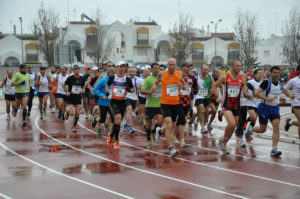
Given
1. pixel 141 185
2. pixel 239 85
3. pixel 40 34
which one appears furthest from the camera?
pixel 40 34

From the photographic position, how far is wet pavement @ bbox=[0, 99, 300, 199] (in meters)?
7.58

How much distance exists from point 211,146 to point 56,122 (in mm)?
8287

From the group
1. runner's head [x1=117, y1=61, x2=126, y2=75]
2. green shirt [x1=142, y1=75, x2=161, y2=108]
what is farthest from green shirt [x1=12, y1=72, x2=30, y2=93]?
green shirt [x1=142, y1=75, x2=161, y2=108]

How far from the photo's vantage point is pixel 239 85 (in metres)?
11.1

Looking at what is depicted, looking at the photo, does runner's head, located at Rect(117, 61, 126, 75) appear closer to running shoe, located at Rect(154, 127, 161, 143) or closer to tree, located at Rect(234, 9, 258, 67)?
running shoe, located at Rect(154, 127, 161, 143)

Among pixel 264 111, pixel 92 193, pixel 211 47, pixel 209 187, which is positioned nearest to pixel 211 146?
pixel 264 111

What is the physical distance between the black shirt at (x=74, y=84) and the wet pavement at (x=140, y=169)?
90.3 inches

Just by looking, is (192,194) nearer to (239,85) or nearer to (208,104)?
(239,85)

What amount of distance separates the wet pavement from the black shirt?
2.29 metres

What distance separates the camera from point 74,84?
16.2 m

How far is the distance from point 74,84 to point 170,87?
20.4 feet

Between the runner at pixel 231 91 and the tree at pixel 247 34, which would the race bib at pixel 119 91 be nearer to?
the runner at pixel 231 91

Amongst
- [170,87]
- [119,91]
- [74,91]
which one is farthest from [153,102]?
[74,91]

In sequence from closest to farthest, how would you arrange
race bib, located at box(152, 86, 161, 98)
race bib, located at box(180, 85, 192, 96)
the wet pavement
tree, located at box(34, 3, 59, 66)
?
the wet pavement < race bib, located at box(152, 86, 161, 98) < race bib, located at box(180, 85, 192, 96) < tree, located at box(34, 3, 59, 66)
